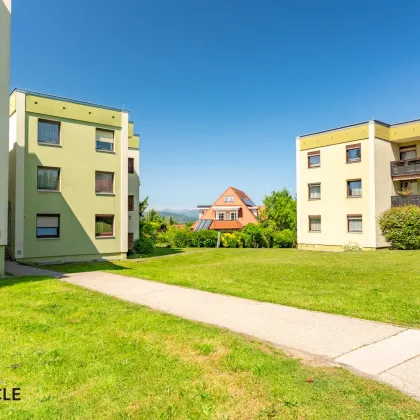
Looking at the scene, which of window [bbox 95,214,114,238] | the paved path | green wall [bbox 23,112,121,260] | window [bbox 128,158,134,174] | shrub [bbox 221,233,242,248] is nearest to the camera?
the paved path

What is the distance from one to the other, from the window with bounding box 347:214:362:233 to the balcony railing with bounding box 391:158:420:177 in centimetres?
465

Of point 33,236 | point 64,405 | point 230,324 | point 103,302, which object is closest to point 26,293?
point 103,302

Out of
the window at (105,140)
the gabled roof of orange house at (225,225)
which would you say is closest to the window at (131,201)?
the window at (105,140)

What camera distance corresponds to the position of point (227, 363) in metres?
4.75

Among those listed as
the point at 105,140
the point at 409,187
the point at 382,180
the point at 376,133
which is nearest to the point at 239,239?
the point at 382,180

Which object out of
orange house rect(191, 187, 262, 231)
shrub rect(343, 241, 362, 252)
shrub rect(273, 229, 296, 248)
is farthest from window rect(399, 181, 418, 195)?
orange house rect(191, 187, 262, 231)

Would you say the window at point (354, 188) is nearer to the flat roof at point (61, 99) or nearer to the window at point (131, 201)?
the window at point (131, 201)

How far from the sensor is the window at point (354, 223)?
27.4 m

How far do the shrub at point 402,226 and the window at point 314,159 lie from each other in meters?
7.26

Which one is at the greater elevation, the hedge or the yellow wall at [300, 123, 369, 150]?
the yellow wall at [300, 123, 369, 150]

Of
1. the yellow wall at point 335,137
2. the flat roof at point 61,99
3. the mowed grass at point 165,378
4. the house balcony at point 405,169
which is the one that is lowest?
the mowed grass at point 165,378

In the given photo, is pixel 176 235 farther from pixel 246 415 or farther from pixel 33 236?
pixel 246 415

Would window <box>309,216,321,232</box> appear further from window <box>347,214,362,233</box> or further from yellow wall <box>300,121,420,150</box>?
yellow wall <box>300,121,420,150</box>

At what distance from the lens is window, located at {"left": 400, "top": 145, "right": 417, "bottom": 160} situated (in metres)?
28.1
